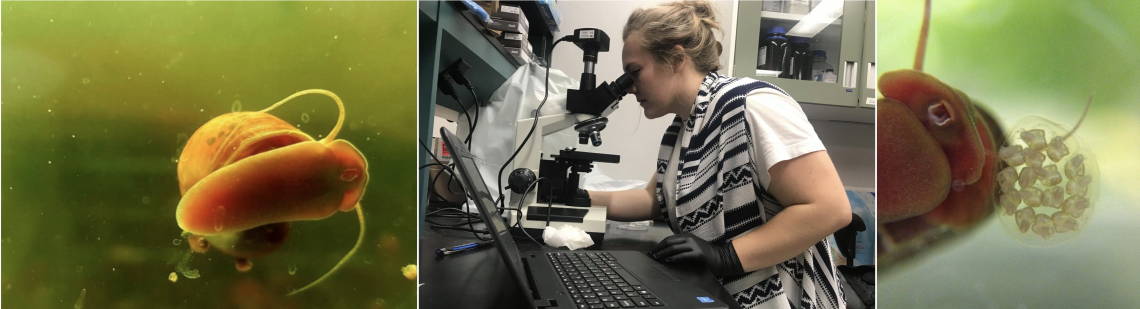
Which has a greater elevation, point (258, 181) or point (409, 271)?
point (258, 181)

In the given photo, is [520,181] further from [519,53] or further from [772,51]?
[772,51]

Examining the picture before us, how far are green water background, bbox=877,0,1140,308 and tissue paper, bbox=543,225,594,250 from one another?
0.58 meters

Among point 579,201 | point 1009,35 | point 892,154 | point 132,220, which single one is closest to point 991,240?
point 892,154

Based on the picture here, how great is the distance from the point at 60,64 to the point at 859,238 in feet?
6.42

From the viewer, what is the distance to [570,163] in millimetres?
1164

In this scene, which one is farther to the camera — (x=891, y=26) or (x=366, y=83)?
(x=891, y=26)

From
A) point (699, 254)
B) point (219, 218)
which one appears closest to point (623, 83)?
point (699, 254)

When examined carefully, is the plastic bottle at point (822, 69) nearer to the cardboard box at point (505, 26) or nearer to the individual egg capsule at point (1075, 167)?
the individual egg capsule at point (1075, 167)

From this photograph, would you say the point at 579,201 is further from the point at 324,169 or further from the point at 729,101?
the point at 324,169

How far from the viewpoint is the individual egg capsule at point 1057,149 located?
0.72 meters

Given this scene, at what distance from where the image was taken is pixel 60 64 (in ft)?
1.74

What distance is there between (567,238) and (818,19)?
1.45 meters

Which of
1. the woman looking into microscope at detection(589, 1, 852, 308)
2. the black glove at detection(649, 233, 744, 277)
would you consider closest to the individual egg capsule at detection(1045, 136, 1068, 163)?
the woman looking into microscope at detection(589, 1, 852, 308)

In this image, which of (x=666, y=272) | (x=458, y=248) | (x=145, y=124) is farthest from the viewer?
(x=458, y=248)
